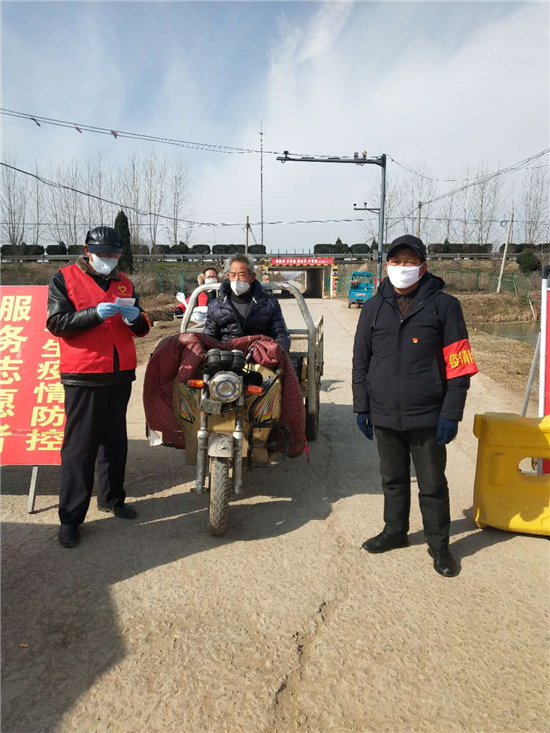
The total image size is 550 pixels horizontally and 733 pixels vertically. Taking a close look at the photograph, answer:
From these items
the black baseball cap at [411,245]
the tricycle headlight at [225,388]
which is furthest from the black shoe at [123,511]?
the black baseball cap at [411,245]

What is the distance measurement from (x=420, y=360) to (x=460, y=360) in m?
0.23

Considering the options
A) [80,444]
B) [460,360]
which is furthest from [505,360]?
[80,444]

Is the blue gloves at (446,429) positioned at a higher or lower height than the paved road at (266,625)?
higher

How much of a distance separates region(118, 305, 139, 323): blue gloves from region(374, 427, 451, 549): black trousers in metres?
1.83

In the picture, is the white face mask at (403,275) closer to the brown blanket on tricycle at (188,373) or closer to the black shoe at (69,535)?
the brown blanket on tricycle at (188,373)

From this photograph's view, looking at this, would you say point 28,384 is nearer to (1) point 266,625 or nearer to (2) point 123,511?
(2) point 123,511

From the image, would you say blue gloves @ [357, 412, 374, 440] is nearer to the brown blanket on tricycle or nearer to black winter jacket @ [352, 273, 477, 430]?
black winter jacket @ [352, 273, 477, 430]

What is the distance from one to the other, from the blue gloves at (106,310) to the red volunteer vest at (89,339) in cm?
18

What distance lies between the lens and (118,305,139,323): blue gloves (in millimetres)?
3410

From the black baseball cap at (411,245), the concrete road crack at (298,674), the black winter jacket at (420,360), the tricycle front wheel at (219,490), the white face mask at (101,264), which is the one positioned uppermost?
the black baseball cap at (411,245)

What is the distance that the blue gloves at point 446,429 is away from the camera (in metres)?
3.02

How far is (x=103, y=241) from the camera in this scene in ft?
11.5

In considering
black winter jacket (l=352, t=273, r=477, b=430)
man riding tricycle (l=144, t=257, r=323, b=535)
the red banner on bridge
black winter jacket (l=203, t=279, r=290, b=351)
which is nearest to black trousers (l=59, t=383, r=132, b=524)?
man riding tricycle (l=144, t=257, r=323, b=535)

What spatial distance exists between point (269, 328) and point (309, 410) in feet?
3.10
